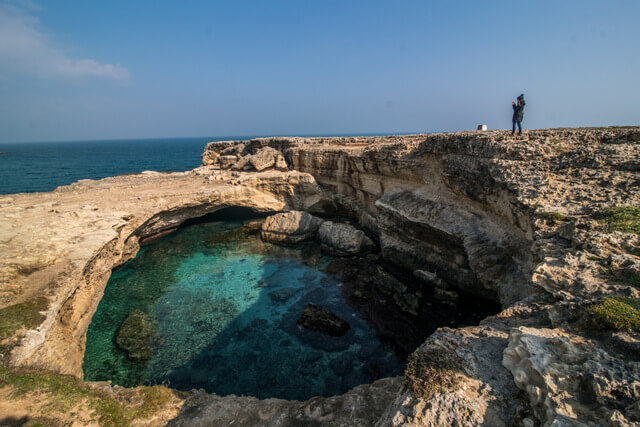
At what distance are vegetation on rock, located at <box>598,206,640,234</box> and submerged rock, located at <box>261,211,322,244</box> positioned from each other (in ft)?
45.8

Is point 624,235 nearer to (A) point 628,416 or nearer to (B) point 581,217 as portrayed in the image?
(B) point 581,217

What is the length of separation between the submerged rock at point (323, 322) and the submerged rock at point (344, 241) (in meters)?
5.25

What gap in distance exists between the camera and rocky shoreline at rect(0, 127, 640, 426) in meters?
3.70

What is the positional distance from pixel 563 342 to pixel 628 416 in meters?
1.16

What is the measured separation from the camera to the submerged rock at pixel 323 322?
1045 centimetres

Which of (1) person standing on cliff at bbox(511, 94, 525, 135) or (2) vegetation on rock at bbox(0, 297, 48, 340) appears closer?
(2) vegetation on rock at bbox(0, 297, 48, 340)

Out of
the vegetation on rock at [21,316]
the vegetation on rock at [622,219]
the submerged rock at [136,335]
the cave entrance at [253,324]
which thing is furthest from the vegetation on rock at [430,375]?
the submerged rock at [136,335]

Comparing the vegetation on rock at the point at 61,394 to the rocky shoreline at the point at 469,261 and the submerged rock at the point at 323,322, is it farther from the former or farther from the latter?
the submerged rock at the point at 323,322

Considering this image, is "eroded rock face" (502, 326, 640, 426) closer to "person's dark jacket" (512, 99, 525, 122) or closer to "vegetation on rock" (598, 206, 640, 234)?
"vegetation on rock" (598, 206, 640, 234)

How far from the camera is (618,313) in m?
4.05

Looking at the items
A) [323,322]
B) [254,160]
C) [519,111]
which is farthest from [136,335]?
[519,111]

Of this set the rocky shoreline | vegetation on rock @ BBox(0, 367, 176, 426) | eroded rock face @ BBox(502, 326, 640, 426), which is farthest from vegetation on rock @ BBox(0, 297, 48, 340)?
eroded rock face @ BBox(502, 326, 640, 426)

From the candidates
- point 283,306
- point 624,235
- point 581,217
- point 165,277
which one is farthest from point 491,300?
point 165,277

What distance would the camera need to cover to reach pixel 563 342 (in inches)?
152
